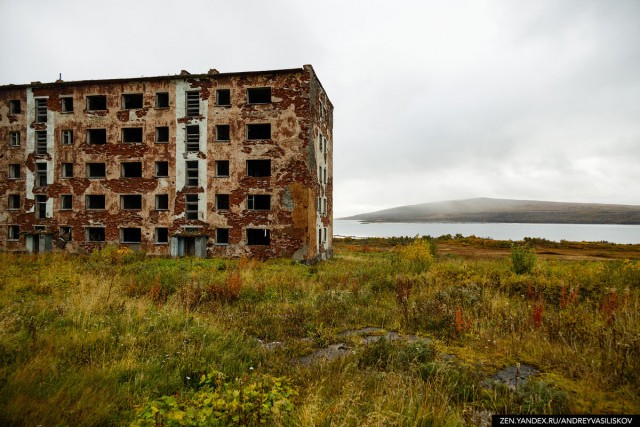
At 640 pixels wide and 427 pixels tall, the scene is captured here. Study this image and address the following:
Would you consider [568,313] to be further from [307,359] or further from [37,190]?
[37,190]

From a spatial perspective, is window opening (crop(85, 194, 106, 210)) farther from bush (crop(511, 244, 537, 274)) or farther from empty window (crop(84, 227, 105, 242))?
bush (crop(511, 244, 537, 274))

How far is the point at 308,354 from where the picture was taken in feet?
20.2

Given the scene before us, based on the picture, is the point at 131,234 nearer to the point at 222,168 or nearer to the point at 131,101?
the point at 222,168

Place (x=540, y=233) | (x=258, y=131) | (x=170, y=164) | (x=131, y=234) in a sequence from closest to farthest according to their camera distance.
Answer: (x=170, y=164)
(x=258, y=131)
(x=131, y=234)
(x=540, y=233)

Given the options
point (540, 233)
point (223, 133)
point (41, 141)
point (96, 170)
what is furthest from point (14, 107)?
point (540, 233)

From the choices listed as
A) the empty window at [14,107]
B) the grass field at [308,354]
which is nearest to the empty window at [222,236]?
the grass field at [308,354]

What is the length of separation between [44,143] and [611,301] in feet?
116

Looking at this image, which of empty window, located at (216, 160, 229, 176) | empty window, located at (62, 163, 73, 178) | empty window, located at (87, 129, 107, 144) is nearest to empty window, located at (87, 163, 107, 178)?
empty window, located at (62, 163, 73, 178)

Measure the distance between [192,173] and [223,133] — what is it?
4079 mm

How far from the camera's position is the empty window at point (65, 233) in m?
26.2

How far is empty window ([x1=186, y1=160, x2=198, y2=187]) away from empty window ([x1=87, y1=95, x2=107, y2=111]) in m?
9.24

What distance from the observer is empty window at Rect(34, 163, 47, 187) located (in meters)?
27.0

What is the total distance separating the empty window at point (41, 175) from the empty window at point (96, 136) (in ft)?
13.8

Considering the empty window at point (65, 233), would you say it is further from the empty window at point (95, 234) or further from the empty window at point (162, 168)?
the empty window at point (162, 168)
